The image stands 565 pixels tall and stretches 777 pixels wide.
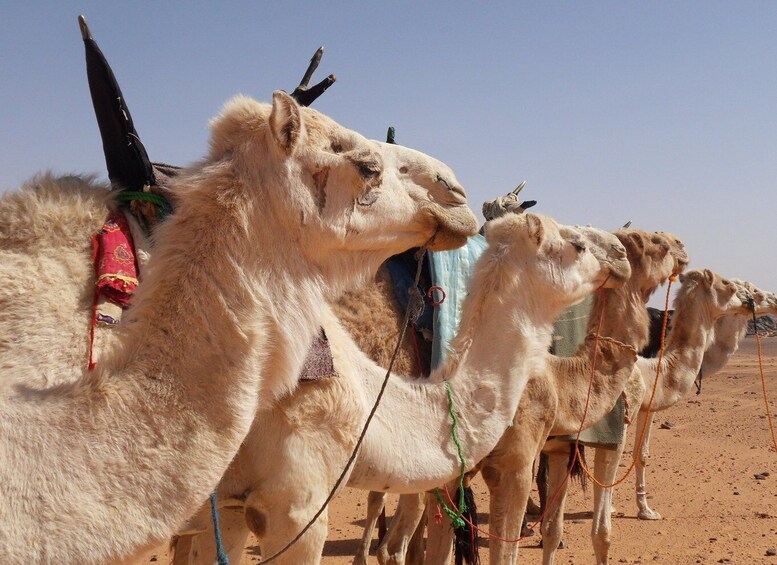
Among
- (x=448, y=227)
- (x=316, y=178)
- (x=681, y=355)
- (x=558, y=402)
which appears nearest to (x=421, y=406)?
(x=448, y=227)

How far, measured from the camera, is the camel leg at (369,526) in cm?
714

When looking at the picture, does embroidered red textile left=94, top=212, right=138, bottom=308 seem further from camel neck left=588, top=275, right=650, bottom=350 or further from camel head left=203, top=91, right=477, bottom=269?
camel neck left=588, top=275, right=650, bottom=350

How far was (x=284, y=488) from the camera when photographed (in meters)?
3.53

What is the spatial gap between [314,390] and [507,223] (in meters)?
1.98

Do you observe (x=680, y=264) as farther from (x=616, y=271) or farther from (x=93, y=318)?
(x=93, y=318)

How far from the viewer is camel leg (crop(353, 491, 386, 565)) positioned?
23.4 feet

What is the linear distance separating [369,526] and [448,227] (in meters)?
4.88

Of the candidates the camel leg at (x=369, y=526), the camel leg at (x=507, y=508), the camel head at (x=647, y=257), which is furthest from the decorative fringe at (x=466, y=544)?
the camel head at (x=647, y=257)

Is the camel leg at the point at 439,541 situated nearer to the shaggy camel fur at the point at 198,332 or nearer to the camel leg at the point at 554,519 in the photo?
the camel leg at the point at 554,519

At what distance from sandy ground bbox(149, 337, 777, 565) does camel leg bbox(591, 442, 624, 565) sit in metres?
0.96

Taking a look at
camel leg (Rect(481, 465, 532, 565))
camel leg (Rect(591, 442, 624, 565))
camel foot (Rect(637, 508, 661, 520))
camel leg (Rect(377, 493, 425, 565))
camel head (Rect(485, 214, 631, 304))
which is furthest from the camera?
camel foot (Rect(637, 508, 661, 520))

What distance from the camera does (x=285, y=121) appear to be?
97.3 inches

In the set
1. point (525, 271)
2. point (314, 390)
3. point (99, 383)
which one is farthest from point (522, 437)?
point (99, 383)

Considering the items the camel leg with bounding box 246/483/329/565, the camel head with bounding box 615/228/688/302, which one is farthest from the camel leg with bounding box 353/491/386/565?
the camel leg with bounding box 246/483/329/565
